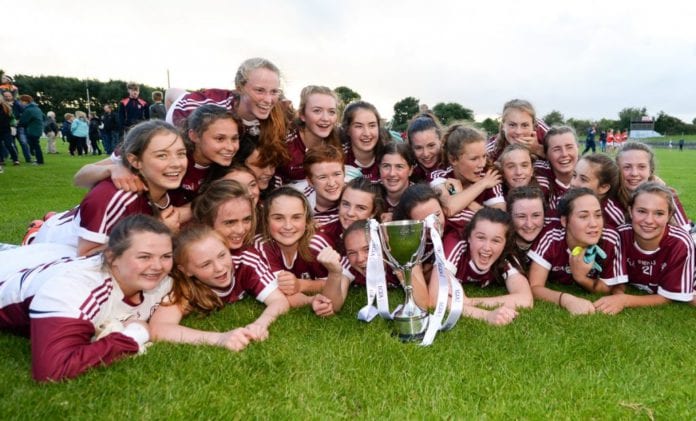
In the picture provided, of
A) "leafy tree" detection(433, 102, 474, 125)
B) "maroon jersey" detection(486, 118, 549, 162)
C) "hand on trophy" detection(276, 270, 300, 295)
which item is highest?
"leafy tree" detection(433, 102, 474, 125)

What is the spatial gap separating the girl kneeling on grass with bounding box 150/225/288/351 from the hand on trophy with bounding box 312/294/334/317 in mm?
253

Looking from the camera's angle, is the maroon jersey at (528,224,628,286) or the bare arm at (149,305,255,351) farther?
the maroon jersey at (528,224,628,286)

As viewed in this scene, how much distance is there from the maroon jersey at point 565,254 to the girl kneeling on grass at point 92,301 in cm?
298

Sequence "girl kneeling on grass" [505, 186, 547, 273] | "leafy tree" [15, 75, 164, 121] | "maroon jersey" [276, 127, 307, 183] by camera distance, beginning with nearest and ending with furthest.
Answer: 1. "girl kneeling on grass" [505, 186, 547, 273]
2. "maroon jersey" [276, 127, 307, 183]
3. "leafy tree" [15, 75, 164, 121]

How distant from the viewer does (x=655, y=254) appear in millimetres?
4035

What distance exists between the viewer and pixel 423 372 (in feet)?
8.38

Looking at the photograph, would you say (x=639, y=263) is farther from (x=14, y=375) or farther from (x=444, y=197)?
(x=14, y=375)

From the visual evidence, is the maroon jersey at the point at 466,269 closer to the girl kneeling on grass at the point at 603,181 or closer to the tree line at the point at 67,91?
the girl kneeling on grass at the point at 603,181

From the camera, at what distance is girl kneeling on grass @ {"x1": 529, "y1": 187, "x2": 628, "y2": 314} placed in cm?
397

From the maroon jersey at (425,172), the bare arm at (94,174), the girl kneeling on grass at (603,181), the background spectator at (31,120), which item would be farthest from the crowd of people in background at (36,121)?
the girl kneeling on grass at (603,181)

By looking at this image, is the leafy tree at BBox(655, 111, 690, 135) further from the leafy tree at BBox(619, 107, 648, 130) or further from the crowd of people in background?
the crowd of people in background

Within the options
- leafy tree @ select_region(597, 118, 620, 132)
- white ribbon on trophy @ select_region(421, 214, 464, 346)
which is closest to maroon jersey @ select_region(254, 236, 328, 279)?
white ribbon on trophy @ select_region(421, 214, 464, 346)

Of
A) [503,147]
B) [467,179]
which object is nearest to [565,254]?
[467,179]

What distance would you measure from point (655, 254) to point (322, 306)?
9.23 feet
